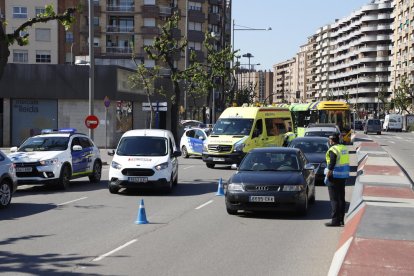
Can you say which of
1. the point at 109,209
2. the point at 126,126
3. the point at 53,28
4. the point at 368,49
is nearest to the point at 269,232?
the point at 109,209

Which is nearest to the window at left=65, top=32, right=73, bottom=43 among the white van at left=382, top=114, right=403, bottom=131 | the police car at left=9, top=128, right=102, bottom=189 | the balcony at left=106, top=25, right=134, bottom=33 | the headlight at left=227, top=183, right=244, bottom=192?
the balcony at left=106, top=25, right=134, bottom=33

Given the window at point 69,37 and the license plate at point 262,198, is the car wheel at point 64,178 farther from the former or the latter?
the window at point 69,37

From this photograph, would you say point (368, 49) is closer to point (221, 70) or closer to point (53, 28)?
point (53, 28)

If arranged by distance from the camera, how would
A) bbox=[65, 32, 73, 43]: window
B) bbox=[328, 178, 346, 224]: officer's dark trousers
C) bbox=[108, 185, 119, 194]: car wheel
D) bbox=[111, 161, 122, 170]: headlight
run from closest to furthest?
bbox=[328, 178, 346, 224]: officer's dark trousers
bbox=[111, 161, 122, 170]: headlight
bbox=[108, 185, 119, 194]: car wheel
bbox=[65, 32, 73, 43]: window

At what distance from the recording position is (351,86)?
165375 millimetres

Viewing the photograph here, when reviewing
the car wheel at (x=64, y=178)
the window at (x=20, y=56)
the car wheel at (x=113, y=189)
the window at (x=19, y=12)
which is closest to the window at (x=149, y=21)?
the window at (x=19, y=12)

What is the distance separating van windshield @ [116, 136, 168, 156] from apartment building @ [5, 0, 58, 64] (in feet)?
197

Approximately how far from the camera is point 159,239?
33.5 feet

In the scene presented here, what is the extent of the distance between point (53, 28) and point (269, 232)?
225 feet

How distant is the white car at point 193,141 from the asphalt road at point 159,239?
640 inches

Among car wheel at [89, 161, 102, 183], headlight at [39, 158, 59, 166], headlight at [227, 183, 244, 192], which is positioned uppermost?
headlight at [227, 183, 244, 192]

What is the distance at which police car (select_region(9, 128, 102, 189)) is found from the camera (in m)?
17.8

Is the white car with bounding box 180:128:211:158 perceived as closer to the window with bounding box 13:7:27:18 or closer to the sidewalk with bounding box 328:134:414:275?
the sidewalk with bounding box 328:134:414:275

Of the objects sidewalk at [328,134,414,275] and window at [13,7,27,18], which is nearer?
sidewalk at [328,134,414,275]
